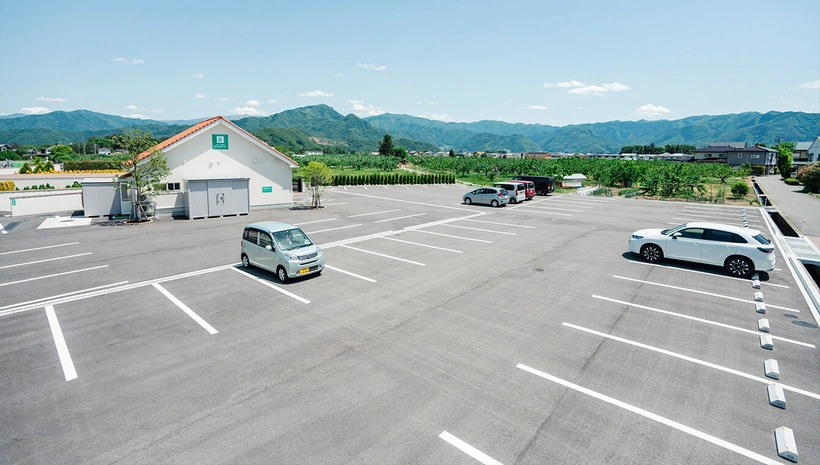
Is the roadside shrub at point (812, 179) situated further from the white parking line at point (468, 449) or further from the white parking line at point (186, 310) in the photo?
the white parking line at point (186, 310)

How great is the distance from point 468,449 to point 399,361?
8.27 feet

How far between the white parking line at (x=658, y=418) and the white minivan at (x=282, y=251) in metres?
7.23

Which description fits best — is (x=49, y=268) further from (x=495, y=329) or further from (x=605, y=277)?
(x=605, y=277)

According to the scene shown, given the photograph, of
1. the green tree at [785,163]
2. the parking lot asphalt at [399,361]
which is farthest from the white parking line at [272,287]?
the green tree at [785,163]

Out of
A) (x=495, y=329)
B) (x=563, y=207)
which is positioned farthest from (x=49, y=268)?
(x=563, y=207)

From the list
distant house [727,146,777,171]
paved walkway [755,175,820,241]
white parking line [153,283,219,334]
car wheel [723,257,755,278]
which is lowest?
white parking line [153,283,219,334]

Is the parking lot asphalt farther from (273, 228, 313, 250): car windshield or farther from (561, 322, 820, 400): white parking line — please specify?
(273, 228, 313, 250): car windshield

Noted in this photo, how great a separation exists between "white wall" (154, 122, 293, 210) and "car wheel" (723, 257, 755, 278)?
82.3 feet

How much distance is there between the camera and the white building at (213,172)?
78.1 ft

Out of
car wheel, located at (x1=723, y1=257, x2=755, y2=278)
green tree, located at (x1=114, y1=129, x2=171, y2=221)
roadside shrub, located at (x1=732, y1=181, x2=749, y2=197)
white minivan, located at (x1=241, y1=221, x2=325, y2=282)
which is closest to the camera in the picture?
white minivan, located at (x1=241, y1=221, x2=325, y2=282)

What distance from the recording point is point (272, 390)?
6676 mm

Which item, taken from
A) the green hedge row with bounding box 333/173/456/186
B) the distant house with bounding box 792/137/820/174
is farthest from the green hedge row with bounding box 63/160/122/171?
the distant house with bounding box 792/137/820/174

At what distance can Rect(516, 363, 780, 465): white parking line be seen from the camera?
5.35m

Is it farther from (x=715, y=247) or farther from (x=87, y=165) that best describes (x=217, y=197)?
(x=87, y=165)
